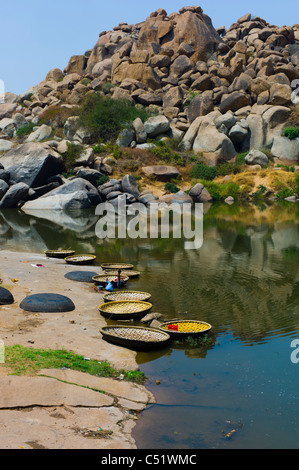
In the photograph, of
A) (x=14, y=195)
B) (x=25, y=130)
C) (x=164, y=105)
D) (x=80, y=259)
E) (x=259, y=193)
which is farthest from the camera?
(x=164, y=105)

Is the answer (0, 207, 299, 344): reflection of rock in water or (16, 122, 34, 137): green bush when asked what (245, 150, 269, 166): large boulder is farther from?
(16, 122, 34, 137): green bush

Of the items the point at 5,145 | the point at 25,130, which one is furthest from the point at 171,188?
the point at 25,130

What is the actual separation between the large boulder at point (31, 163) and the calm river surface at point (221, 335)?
36.1ft

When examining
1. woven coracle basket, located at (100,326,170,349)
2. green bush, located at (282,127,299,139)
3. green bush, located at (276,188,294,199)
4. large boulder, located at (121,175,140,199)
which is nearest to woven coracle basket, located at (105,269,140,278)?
woven coracle basket, located at (100,326,170,349)

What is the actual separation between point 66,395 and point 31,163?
2542 centimetres

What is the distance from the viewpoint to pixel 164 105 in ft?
139

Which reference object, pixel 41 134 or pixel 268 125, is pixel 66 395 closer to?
pixel 41 134

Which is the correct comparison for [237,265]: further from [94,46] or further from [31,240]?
[94,46]

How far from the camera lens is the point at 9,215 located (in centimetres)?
A: 2502

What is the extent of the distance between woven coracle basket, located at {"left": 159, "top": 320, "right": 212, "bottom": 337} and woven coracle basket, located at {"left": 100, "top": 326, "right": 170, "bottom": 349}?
17cm

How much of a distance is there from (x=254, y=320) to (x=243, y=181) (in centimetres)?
2616

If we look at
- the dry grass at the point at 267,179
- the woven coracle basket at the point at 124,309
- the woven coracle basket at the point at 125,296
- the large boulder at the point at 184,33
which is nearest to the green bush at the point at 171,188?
the dry grass at the point at 267,179

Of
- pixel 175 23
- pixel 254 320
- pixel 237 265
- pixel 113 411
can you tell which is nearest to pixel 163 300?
pixel 254 320

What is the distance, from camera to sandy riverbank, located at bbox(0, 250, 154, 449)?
3.95 metres
